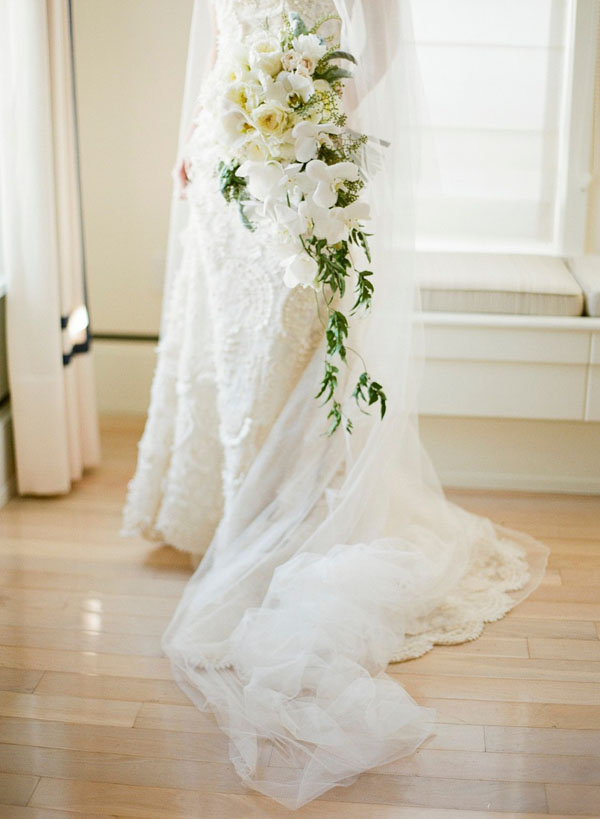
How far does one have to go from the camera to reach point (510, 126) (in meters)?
3.53

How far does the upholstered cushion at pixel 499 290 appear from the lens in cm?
328

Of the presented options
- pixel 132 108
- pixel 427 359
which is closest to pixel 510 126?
pixel 427 359

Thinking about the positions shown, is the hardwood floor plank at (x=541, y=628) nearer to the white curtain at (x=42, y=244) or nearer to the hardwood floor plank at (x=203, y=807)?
the hardwood floor plank at (x=203, y=807)

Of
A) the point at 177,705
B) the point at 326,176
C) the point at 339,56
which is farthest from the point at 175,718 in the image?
the point at 339,56

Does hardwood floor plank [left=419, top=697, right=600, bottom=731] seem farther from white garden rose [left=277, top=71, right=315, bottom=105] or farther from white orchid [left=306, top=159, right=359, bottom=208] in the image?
white garden rose [left=277, top=71, right=315, bottom=105]

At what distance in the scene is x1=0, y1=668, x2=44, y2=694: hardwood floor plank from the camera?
2.32m

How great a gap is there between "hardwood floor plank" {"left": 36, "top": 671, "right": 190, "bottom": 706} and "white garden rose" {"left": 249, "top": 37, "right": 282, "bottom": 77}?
134cm

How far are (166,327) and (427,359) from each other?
892 millimetres

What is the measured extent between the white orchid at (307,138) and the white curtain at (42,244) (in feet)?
3.93

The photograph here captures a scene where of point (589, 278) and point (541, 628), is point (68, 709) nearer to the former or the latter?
point (541, 628)

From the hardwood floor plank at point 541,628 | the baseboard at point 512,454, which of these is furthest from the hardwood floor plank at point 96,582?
the baseboard at point 512,454

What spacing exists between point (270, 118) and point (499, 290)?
1.38 metres

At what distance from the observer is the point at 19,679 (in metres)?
2.36

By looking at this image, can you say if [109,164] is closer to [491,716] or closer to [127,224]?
[127,224]
